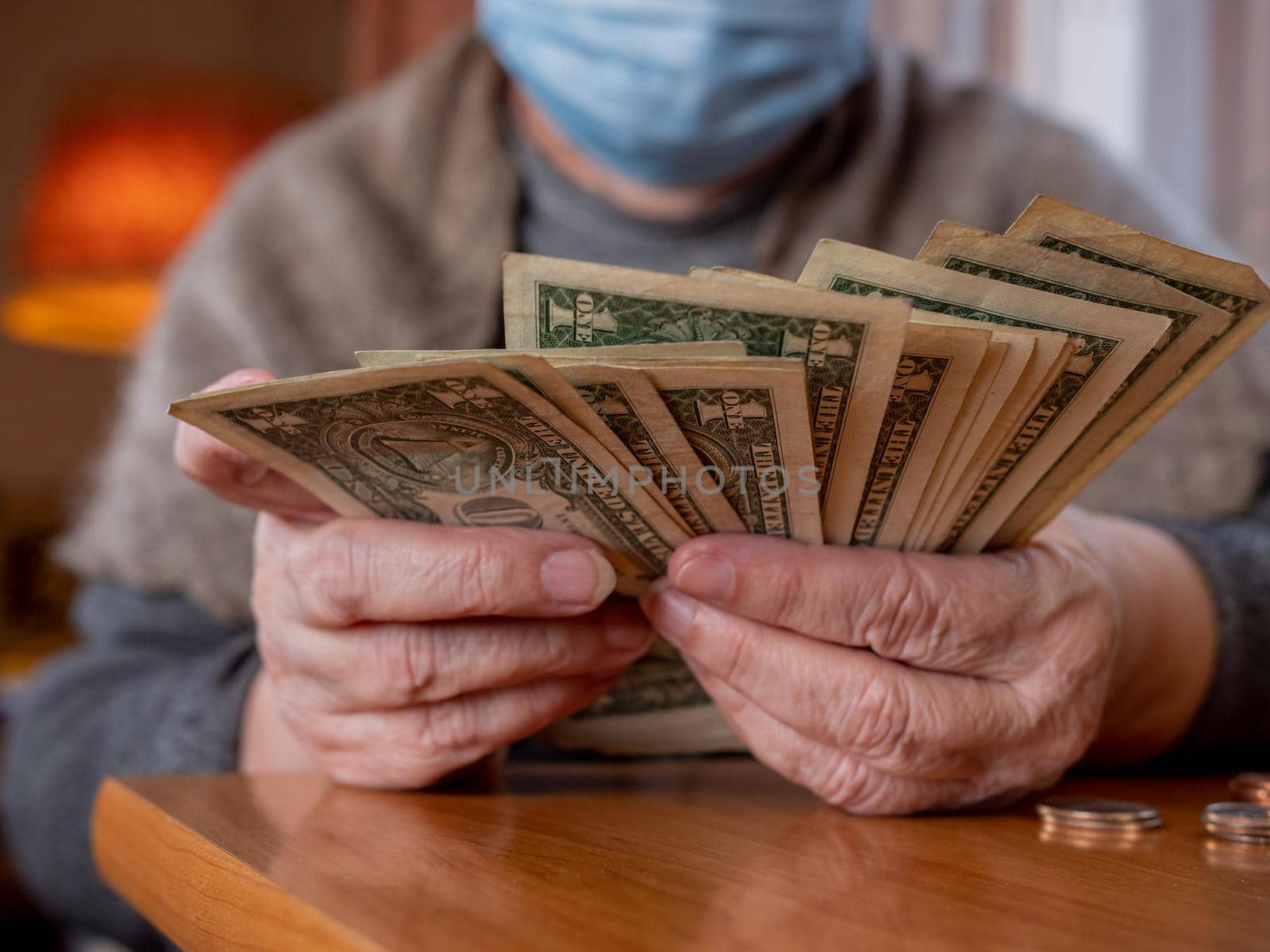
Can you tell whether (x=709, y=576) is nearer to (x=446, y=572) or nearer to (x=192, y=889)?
(x=446, y=572)

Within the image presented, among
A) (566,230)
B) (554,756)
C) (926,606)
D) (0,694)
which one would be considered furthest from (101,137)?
(926,606)

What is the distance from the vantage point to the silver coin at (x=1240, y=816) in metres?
0.55

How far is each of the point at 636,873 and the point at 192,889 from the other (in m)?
0.20

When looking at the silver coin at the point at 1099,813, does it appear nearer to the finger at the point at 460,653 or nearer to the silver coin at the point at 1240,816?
the silver coin at the point at 1240,816

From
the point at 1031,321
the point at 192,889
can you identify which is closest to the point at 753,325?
the point at 1031,321

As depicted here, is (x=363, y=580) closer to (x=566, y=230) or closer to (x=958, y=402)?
(x=958, y=402)

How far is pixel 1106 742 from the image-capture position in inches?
32.0

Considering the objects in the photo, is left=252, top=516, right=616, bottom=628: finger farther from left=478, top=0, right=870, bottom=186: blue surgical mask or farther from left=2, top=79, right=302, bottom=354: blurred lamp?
left=2, top=79, right=302, bottom=354: blurred lamp

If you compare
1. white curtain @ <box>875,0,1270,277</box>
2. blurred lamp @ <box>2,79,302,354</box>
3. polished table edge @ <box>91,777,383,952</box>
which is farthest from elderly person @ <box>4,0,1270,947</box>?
blurred lamp @ <box>2,79,302,354</box>

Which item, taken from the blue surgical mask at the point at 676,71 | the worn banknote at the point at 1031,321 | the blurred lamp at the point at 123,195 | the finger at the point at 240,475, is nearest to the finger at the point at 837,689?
the worn banknote at the point at 1031,321

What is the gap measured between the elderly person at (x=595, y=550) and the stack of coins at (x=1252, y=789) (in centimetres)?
8

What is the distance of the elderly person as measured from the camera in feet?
1.91

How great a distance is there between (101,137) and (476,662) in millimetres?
2318

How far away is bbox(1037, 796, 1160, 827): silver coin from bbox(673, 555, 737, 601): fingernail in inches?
8.1
